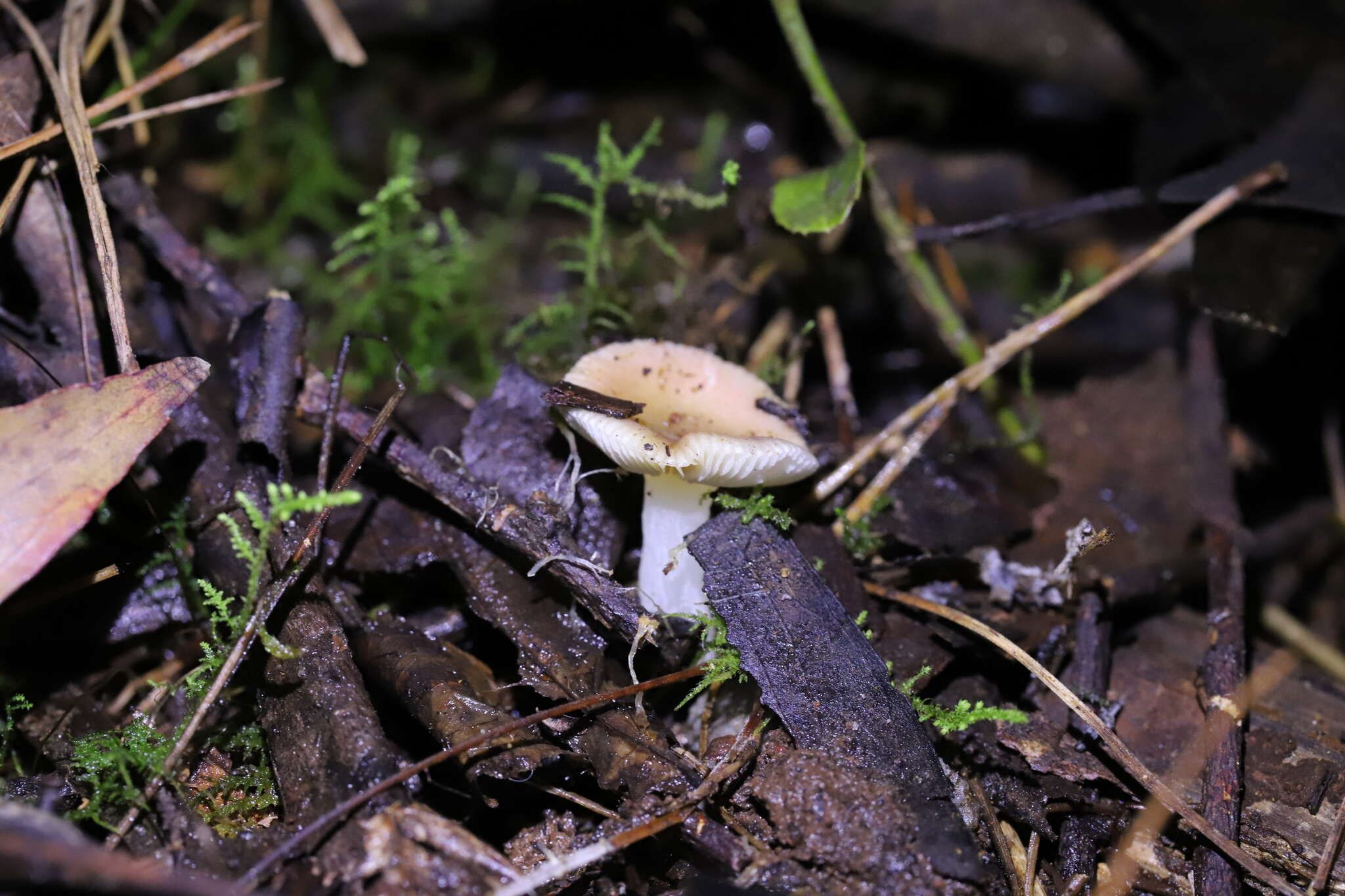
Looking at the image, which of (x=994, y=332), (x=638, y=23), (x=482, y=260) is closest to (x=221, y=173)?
(x=482, y=260)

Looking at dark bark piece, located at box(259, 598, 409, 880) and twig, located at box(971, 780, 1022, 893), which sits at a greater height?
dark bark piece, located at box(259, 598, 409, 880)

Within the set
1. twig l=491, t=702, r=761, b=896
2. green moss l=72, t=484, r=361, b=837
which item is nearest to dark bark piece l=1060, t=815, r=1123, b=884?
twig l=491, t=702, r=761, b=896

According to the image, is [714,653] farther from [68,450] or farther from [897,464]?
[68,450]

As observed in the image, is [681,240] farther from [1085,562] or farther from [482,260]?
[1085,562]

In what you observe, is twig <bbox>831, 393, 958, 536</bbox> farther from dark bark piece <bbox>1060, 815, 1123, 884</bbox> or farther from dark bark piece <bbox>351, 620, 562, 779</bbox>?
dark bark piece <bbox>351, 620, 562, 779</bbox>

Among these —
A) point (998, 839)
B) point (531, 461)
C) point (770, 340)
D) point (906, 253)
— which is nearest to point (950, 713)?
point (998, 839)

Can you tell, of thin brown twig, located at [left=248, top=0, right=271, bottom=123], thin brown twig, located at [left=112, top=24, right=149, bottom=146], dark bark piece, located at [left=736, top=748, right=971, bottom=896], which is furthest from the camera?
thin brown twig, located at [left=248, top=0, right=271, bottom=123]
